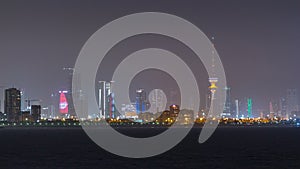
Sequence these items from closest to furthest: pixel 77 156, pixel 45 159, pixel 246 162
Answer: pixel 246 162, pixel 45 159, pixel 77 156

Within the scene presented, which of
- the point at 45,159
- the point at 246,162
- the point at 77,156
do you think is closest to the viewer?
the point at 246,162

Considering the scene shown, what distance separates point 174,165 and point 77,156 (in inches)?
1101

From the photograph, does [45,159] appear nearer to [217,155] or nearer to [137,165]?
[137,165]

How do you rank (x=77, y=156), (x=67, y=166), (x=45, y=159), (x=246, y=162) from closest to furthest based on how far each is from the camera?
(x=67, y=166), (x=246, y=162), (x=45, y=159), (x=77, y=156)

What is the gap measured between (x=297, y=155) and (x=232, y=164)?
2637 cm

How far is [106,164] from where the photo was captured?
329 ft

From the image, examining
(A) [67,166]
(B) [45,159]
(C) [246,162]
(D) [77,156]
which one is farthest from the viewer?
(D) [77,156]

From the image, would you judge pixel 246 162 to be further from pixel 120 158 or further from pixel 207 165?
pixel 120 158

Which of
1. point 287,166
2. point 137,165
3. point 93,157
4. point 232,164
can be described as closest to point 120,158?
point 93,157

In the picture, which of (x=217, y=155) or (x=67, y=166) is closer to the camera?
(x=67, y=166)

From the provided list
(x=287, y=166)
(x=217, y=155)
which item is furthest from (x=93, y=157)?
(x=287, y=166)

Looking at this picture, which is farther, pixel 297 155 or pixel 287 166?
pixel 297 155

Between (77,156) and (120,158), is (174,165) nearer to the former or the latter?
(120,158)

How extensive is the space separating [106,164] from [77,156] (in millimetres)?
20320
